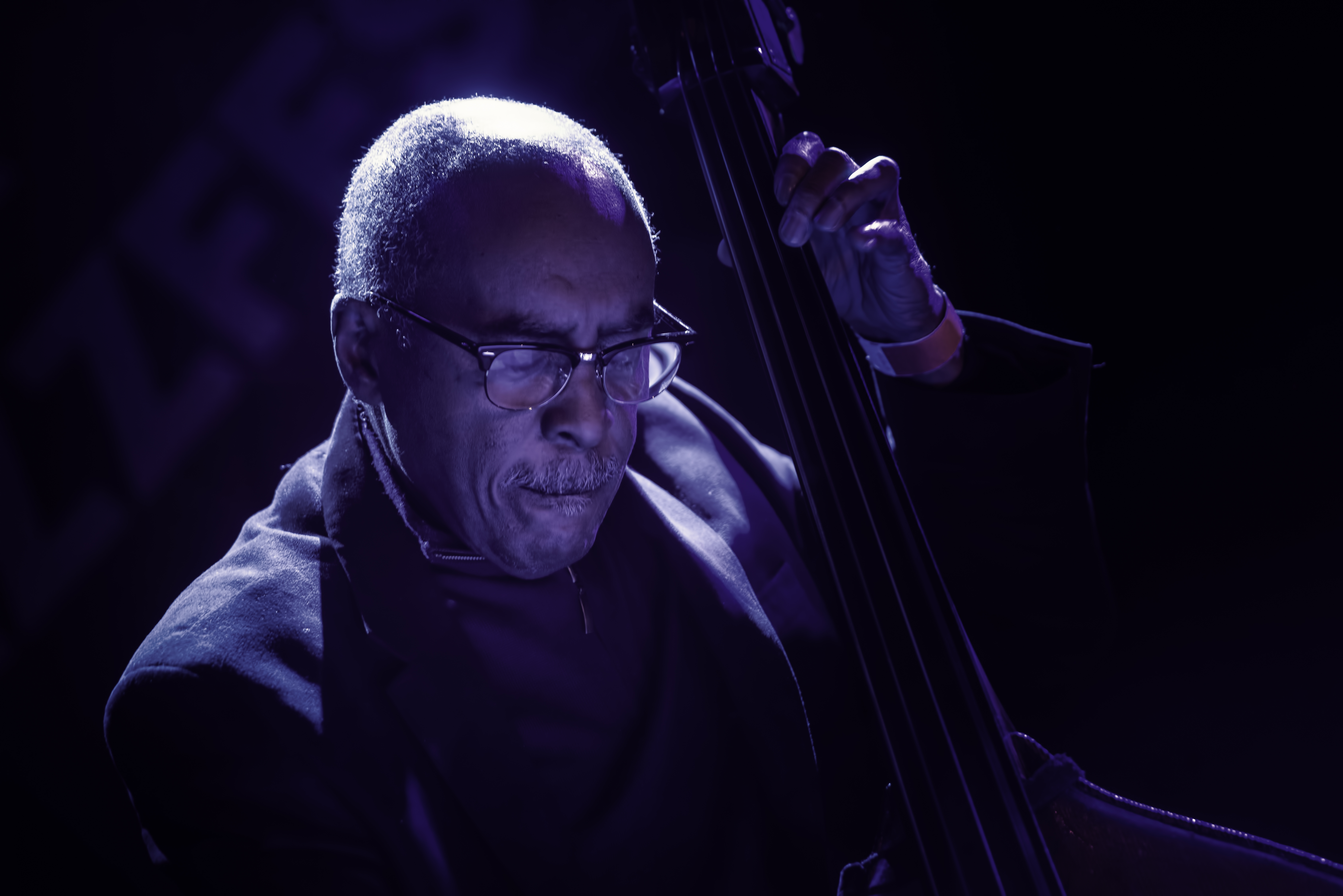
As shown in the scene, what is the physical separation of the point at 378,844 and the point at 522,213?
0.83 metres

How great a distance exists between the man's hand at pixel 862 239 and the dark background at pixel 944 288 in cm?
34

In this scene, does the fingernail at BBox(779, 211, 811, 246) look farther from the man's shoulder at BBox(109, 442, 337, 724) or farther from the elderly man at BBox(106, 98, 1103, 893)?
the man's shoulder at BBox(109, 442, 337, 724)

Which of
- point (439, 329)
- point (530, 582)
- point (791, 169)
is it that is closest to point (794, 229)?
point (791, 169)

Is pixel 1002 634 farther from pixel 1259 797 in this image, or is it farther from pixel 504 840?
pixel 504 840

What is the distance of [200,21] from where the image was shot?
1.34 m

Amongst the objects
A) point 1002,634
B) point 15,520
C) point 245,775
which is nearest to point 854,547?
point 1002,634

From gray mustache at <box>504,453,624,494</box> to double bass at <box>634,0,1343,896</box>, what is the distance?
0.30 meters

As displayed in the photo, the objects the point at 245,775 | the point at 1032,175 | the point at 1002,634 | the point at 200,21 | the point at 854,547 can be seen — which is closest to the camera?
the point at 245,775

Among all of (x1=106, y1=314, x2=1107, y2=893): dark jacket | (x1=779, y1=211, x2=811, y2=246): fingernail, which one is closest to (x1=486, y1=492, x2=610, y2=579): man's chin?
(x1=106, y1=314, x2=1107, y2=893): dark jacket

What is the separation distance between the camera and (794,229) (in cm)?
95

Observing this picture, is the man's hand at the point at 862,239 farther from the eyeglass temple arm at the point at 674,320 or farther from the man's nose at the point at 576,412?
the man's nose at the point at 576,412

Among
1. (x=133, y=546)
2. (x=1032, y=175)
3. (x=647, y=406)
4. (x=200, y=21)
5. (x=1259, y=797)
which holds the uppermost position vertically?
(x=200, y=21)

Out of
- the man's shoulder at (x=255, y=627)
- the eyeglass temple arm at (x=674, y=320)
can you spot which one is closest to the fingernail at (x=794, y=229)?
the eyeglass temple arm at (x=674, y=320)

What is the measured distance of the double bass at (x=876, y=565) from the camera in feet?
2.38
